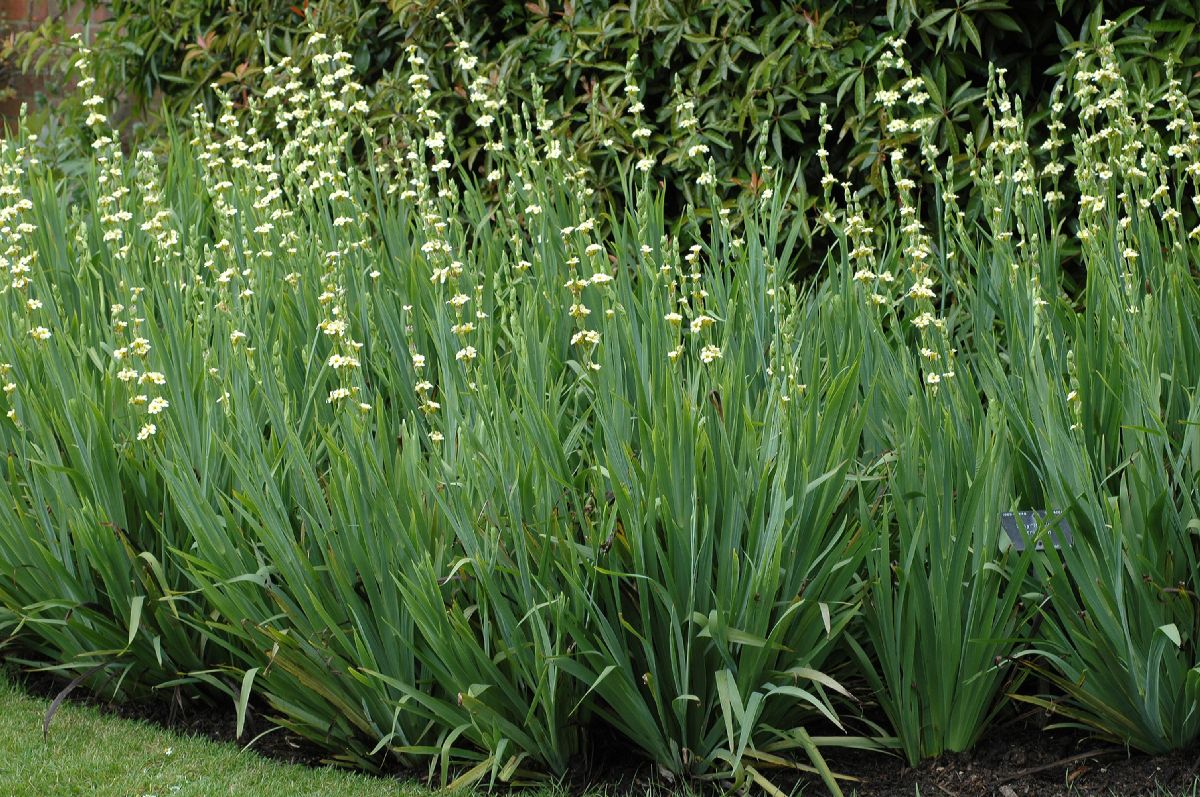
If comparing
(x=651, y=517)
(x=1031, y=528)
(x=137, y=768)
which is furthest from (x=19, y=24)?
(x=1031, y=528)

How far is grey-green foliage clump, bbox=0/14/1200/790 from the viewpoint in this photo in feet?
9.72

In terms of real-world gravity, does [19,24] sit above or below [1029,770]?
above

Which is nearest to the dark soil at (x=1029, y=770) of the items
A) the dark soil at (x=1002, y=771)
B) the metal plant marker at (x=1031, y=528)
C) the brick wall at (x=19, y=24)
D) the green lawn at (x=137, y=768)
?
the dark soil at (x=1002, y=771)

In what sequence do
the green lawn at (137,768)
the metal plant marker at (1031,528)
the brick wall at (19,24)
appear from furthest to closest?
the brick wall at (19,24), the green lawn at (137,768), the metal plant marker at (1031,528)

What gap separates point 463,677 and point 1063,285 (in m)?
2.92

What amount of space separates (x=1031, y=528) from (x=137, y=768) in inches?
88.6

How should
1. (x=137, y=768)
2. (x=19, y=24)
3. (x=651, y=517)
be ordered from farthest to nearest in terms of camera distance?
1. (x=19, y=24)
2. (x=137, y=768)
3. (x=651, y=517)

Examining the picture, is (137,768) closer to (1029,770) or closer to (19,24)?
(1029,770)

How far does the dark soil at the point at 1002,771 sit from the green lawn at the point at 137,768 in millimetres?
143

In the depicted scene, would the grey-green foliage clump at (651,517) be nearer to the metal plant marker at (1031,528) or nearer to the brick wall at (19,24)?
the metal plant marker at (1031,528)

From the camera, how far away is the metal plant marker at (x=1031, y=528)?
2.92m

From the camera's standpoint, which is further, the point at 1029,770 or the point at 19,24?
the point at 19,24

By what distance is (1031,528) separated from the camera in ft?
9.86

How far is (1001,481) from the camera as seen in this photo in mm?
3043
